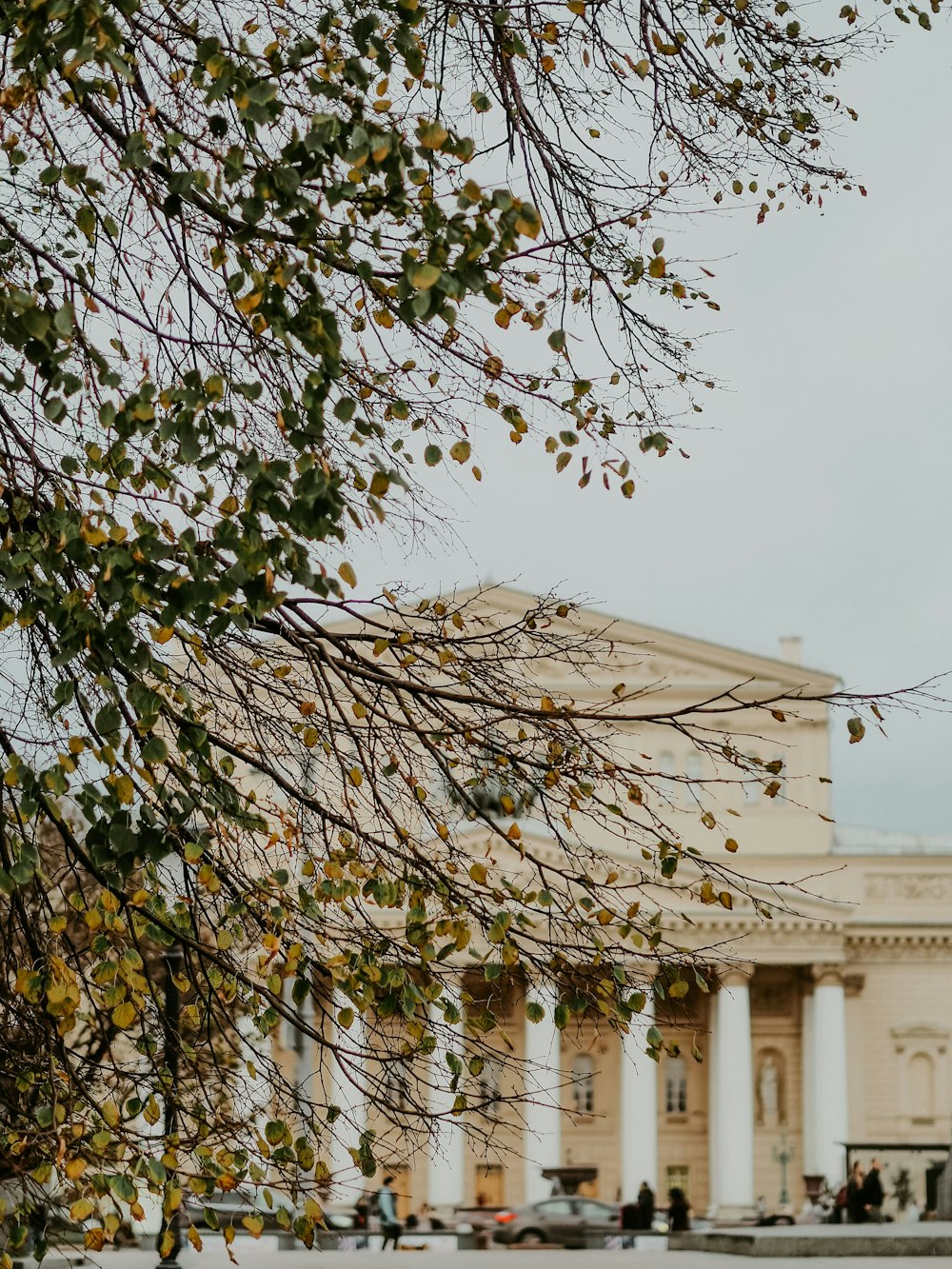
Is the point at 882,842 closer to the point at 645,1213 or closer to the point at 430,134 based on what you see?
the point at 645,1213

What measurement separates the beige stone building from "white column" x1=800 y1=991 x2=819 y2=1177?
0.09 meters

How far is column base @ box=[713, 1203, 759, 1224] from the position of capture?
174 feet

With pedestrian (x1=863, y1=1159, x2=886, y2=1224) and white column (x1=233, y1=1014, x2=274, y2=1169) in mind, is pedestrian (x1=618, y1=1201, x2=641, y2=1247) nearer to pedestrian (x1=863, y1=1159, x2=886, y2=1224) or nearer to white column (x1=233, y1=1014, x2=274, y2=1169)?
pedestrian (x1=863, y1=1159, x2=886, y2=1224)

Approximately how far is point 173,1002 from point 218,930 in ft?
21.8

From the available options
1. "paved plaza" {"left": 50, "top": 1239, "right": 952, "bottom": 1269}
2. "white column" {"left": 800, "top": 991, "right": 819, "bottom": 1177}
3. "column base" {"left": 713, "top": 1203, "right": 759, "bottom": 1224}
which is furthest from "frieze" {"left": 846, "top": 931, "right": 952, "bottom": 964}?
"paved plaza" {"left": 50, "top": 1239, "right": 952, "bottom": 1269}

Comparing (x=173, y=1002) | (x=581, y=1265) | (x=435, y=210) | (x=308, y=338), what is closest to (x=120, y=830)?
(x=308, y=338)

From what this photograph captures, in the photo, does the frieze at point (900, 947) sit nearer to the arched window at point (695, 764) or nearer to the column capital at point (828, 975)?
the column capital at point (828, 975)

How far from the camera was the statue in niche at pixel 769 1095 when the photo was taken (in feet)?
193

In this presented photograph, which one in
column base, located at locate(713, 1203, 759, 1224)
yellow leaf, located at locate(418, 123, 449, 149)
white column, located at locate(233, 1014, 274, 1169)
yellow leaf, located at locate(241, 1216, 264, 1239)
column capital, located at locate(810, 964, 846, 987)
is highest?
column capital, located at locate(810, 964, 846, 987)

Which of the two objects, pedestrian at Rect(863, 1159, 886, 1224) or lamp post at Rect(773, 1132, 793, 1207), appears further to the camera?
lamp post at Rect(773, 1132, 793, 1207)

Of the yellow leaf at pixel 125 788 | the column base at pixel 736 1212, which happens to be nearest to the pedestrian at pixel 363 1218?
the column base at pixel 736 1212

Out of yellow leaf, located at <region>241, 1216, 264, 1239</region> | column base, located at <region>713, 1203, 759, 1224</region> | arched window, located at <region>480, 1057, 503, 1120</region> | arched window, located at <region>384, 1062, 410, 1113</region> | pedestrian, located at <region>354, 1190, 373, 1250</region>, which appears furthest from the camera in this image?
column base, located at <region>713, 1203, 759, 1224</region>

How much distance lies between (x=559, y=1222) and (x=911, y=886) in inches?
963

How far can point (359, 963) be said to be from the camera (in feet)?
18.9
